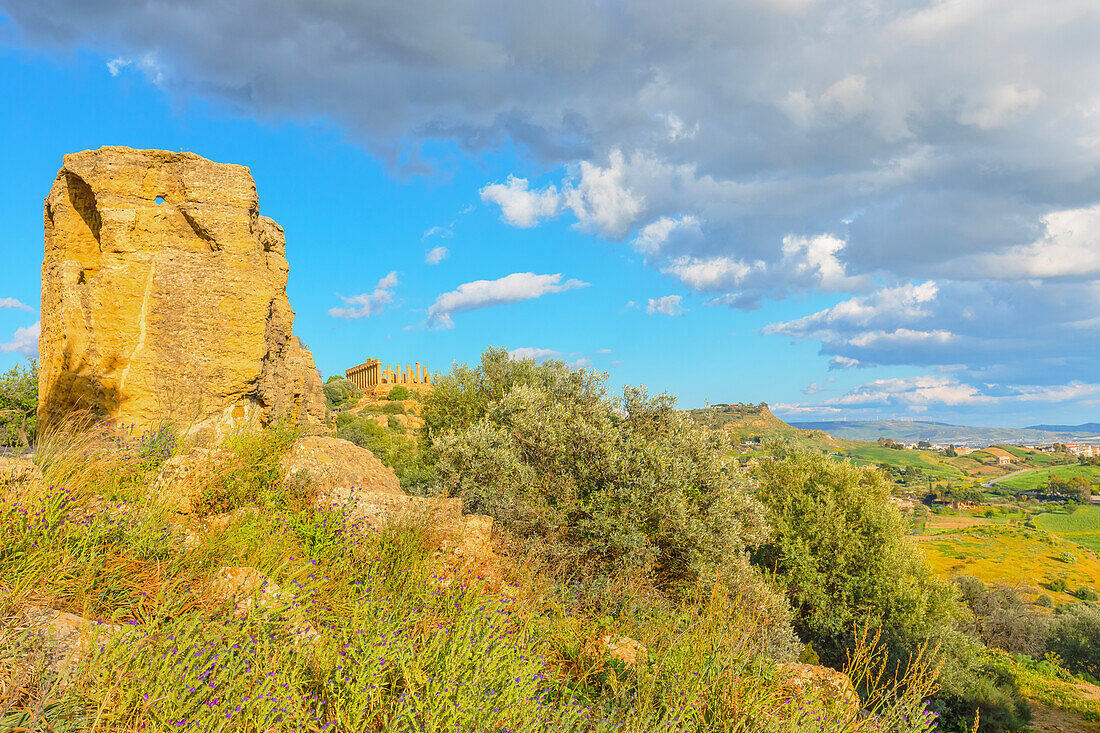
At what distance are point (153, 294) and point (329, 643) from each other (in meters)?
8.96

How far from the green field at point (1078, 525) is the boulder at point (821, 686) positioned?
379ft

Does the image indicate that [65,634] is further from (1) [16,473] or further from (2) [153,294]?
(2) [153,294]

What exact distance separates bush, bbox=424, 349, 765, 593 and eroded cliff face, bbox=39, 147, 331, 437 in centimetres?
465

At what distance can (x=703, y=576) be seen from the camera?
30.1 ft

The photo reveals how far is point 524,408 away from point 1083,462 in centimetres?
23804

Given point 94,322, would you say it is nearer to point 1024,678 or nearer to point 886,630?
point 886,630

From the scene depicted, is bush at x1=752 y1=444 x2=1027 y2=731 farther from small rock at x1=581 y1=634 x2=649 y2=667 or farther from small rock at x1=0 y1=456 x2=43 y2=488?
small rock at x1=0 y1=456 x2=43 y2=488

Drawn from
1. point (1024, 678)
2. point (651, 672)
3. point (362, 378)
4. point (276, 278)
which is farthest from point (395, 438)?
point (362, 378)

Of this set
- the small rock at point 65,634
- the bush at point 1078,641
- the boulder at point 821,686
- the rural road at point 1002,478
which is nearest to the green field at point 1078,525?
the rural road at point 1002,478

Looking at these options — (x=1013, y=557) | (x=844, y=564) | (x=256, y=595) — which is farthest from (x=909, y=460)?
(x=256, y=595)

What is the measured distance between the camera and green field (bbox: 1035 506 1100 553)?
88.6 metres


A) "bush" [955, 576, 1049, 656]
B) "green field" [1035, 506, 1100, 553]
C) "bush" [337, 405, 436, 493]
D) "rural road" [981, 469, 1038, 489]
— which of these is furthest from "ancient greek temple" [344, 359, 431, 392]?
"rural road" [981, 469, 1038, 489]

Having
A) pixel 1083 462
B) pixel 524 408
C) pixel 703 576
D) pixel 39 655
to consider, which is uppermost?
pixel 524 408

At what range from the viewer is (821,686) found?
17.5 ft
